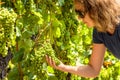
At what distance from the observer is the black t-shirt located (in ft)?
6.56

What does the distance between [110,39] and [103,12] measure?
19 cm

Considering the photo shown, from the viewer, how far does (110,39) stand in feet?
6.75

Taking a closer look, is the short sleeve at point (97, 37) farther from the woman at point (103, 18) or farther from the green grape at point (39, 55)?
the green grape at point (39, 55)

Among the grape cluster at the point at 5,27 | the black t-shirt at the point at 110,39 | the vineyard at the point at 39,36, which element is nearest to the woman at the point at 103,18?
the black t-shirt at the point at 110,39

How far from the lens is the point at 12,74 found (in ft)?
6.24

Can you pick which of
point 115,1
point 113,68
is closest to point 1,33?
point 115,1

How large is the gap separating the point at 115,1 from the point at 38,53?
0.54 meters

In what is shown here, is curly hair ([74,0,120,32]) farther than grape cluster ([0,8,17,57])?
Yes

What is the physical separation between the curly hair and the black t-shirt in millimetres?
42

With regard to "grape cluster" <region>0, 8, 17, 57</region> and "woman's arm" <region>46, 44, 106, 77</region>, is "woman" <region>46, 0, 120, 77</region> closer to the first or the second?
"woman's arm" <region>46, 44, 106, 77</region>

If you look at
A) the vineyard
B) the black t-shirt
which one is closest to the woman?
the black t-shirt

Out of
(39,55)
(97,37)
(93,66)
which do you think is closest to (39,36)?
(39,55)

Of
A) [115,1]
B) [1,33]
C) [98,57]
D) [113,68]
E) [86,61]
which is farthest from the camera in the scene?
[113,68]

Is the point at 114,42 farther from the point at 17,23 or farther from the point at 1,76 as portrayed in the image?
the point at 1,76
